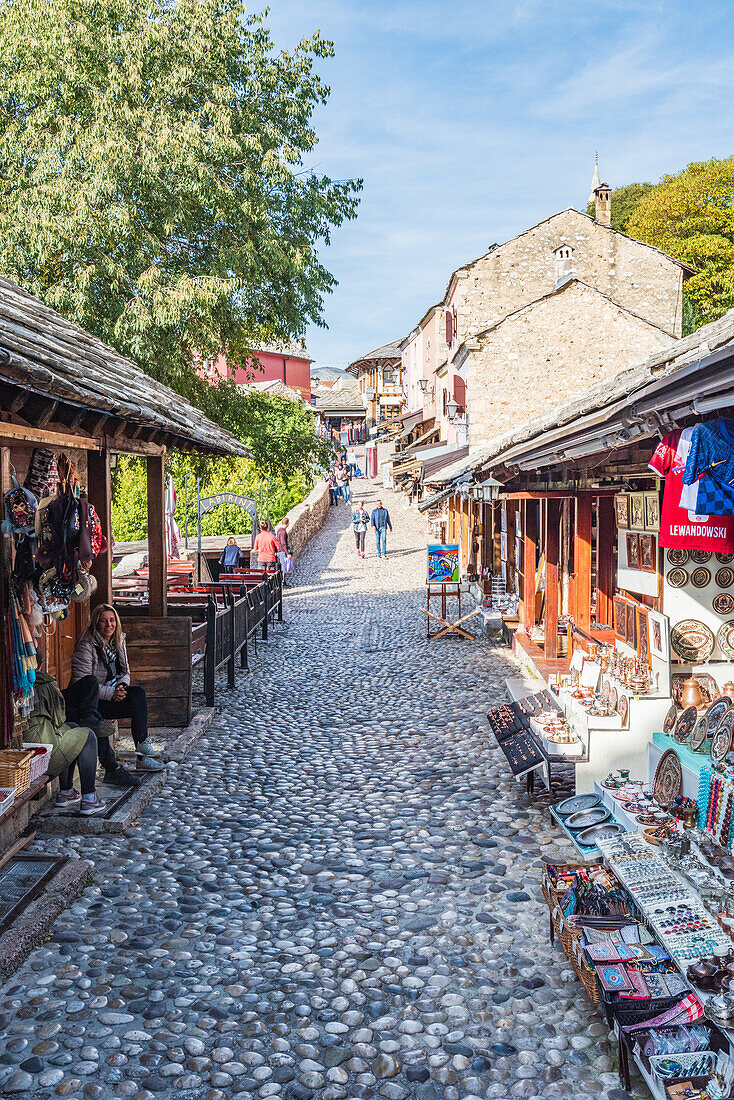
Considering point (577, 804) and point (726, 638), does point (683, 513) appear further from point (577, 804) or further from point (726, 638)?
point (577, 804)

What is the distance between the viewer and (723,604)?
17.4 ft

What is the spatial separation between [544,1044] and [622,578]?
141 inches

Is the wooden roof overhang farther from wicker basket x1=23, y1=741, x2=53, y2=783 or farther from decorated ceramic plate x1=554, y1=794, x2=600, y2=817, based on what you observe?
decorated ceramic plate x1=554, y1=794, x2=600, y2=817

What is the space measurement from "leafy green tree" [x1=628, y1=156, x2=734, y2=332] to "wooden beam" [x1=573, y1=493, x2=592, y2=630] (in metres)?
27.4

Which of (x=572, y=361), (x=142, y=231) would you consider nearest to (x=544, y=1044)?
(x=142, y=231)

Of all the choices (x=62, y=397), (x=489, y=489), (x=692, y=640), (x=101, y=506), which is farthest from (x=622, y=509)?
(x=489, y=489)

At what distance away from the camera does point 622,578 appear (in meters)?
6.36

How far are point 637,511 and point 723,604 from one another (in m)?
1.12

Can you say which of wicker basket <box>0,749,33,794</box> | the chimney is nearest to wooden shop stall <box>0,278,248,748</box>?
wicker basket <box>0,749,33,794</box>

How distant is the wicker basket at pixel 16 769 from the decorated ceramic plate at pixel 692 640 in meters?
4.03

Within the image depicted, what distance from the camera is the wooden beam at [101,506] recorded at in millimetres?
7812

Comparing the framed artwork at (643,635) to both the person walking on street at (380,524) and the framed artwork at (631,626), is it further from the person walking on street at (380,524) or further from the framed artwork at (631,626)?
the person walking on street at (380,524)

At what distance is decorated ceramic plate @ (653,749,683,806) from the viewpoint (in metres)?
4.38

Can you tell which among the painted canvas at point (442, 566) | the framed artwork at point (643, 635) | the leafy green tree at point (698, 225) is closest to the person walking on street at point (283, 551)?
the painted canvas at point (442, 566)
